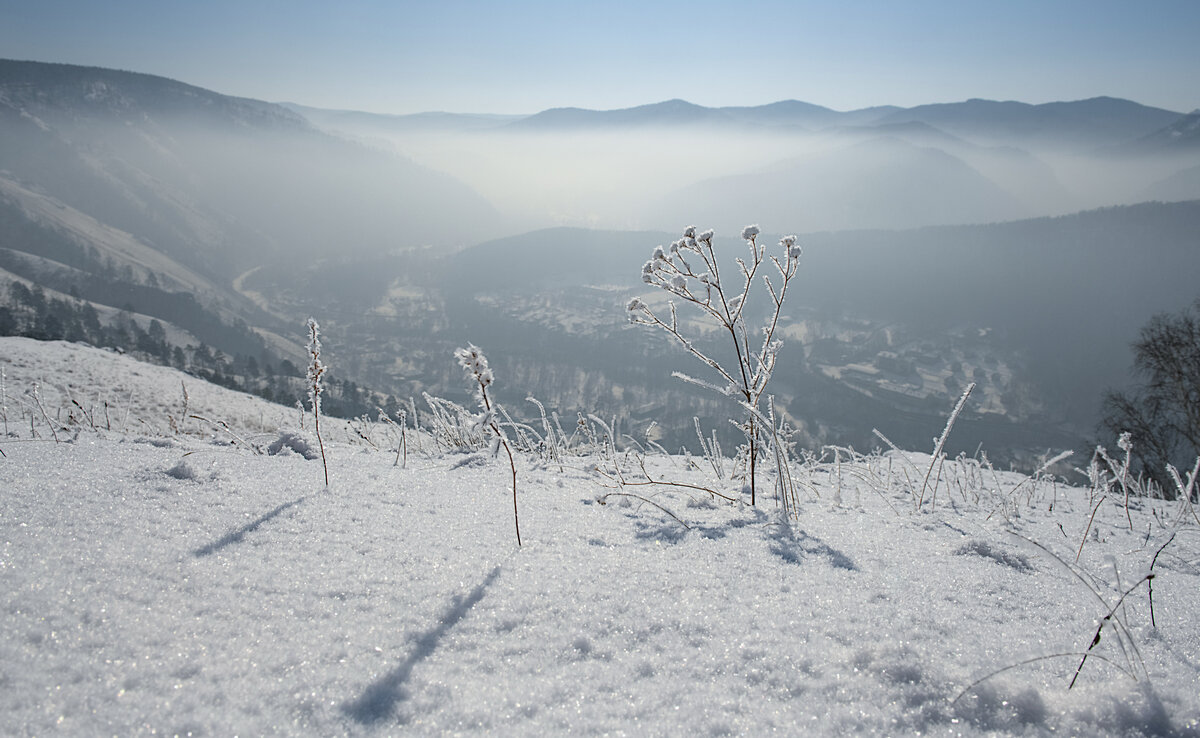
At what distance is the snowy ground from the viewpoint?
1.03 m

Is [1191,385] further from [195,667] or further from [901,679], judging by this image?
[195,667]

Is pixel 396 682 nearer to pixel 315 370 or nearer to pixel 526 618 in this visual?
pixel 526 618

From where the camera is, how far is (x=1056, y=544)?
2.38m

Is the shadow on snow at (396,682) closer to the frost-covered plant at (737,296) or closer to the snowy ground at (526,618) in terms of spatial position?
the snowy ground at (526,618)

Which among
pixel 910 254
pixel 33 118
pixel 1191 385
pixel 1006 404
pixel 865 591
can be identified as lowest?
pixel 1006 404

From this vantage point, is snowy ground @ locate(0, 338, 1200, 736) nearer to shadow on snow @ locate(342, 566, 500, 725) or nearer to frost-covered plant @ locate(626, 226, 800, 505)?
shadow on snow @ locate(342, 566, 500, 725)

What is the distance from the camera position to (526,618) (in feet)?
4.59

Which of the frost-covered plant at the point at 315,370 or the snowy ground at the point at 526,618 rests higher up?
the frost-covered plant at the point at 315,370

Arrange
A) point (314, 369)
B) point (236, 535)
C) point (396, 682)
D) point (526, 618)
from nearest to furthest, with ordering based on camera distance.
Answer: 1. point (396, 682)
2. point (526, 618)
3. point (236, 535)
4. point (314, 369)

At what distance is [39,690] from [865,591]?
6.25ft

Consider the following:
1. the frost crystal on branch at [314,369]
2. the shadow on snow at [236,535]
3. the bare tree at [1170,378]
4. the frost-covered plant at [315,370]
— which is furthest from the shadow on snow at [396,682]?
the bare tree at [1170,378]

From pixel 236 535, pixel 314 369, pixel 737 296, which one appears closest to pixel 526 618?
pixel 236 535

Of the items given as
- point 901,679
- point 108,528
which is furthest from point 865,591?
point 108,528

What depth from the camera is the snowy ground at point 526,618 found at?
1.03 meters
